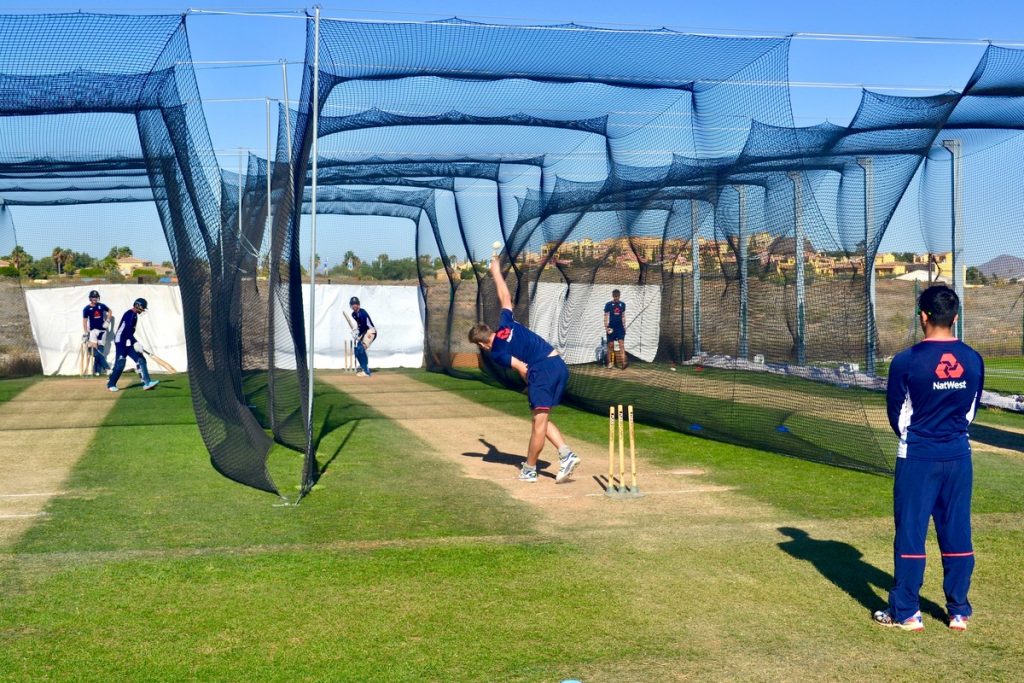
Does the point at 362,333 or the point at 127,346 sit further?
the point at 362,333

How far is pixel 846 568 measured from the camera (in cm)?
675

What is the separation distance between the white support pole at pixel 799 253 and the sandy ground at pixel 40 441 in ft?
25.8

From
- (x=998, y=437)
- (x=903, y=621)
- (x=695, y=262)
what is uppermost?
(x=695, y=262)

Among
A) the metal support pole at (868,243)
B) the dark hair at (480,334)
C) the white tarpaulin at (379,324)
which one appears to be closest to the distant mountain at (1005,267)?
the metal support pole at (868,243)

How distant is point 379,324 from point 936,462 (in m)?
21.1

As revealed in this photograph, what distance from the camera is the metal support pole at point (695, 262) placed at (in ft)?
44.5

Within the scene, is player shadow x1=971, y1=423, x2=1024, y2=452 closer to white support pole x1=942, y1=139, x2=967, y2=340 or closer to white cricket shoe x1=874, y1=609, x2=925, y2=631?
white support pole x1=942, y1=139, x2=967, y2=340

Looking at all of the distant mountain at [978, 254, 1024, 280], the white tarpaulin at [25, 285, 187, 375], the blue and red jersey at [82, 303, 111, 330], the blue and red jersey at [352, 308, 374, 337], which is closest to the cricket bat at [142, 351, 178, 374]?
the white tarpaulin at [25, 285, 187, 375]

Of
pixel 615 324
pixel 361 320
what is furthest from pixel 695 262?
pixel 361 320

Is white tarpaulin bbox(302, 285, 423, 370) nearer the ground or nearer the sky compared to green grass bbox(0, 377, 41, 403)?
nearer the sky

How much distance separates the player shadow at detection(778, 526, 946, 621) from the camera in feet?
19.8

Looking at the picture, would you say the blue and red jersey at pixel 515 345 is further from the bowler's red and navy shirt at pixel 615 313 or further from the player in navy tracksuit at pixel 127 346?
the player in navy tracksuit at pixel 127 346

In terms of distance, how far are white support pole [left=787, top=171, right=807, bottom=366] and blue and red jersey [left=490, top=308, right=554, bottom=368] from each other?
3.48 m

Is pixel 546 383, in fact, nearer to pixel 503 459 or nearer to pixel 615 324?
pixel 503 459
